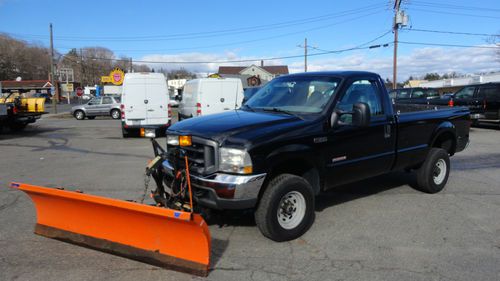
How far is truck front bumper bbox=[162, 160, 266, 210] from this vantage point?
4.09 meters

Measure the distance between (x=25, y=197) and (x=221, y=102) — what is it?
423 inches

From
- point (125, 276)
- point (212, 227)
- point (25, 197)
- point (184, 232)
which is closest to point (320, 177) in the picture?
point (212, 227)

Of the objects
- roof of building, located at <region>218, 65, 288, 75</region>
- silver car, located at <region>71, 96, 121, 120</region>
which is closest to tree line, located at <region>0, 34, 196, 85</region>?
roof of building, located at <region>218, 65, 288, 75</region>

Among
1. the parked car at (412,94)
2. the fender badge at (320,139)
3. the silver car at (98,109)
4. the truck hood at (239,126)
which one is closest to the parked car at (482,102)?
the parked car at (412,94)

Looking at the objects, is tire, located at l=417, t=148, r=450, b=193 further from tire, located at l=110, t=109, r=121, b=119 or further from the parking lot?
tire, located at l=110, t=109, r=121, b=119

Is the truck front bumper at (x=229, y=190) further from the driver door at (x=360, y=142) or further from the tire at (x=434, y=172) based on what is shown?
the tire at (x=434, y=172)

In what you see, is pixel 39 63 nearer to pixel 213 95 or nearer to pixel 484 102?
pixel 213 95

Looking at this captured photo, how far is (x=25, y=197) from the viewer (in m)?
6.39

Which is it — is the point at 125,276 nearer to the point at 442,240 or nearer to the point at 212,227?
the point at 212,227

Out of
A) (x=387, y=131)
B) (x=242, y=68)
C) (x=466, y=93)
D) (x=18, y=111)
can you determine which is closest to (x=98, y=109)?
(x=18, y=111)

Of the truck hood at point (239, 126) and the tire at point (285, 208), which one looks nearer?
the truck hood at point (239, 126)

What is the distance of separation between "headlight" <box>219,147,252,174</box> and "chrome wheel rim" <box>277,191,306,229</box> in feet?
2.21

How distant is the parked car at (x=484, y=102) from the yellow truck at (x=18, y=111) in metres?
17.9

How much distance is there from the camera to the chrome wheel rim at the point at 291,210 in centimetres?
451
